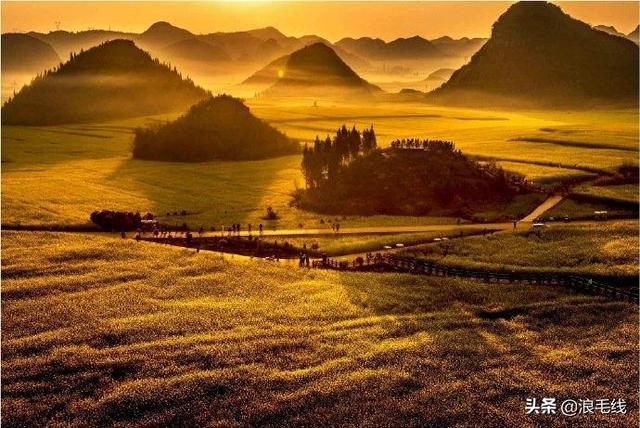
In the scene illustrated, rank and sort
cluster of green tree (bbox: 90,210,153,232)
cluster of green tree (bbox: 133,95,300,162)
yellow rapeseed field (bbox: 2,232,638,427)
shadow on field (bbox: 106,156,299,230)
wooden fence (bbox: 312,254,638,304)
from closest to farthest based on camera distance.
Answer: yellow rapeseed field (bbox: 2,232,638,427)
wooden fence (bbox: 312,254,638,304)
cluster of green tree (bbox: 90,210,153,232)
shadow on field (bbox: 106,156,299,230)
cluster of green tree (bbox: 133,95,300,162)

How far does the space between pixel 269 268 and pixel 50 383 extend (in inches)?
1101

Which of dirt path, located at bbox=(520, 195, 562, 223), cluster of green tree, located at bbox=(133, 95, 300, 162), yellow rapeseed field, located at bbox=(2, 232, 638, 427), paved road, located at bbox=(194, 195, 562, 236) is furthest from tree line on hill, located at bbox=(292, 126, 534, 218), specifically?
cluster of green tree, located at bbox=(133, 95, 300, 162)

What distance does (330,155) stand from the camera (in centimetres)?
11444

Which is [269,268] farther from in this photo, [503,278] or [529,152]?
[529,152]

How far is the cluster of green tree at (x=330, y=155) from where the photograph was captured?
371 ft

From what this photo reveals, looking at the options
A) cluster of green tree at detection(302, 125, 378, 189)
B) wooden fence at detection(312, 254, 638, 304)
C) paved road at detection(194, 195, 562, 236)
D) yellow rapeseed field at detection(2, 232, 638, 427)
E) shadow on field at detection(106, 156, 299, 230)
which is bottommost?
yellow rapeseed field at detection(2, 232, 638, 427)

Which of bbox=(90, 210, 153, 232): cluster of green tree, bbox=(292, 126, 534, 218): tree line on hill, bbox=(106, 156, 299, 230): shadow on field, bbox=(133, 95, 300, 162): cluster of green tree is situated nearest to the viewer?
bbox=(90, 210, 153, 232): cluster of green tree

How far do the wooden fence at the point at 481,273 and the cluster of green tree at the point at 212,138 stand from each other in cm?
10214

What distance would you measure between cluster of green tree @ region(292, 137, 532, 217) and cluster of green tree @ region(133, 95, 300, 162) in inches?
2393

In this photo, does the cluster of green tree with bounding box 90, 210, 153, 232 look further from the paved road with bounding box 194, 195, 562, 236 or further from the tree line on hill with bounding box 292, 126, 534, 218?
the tree line on hill with bounding box 292, 126, 534, 218

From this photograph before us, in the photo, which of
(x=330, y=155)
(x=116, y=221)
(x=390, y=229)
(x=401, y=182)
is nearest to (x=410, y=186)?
(x=401, y=182)

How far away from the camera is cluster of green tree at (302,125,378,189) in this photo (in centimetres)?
11304

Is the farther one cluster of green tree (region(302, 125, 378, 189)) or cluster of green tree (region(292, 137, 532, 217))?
cluster of green tree (region(302, 125, 378, 189))

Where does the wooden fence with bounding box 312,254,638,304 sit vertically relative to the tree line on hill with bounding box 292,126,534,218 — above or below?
below
